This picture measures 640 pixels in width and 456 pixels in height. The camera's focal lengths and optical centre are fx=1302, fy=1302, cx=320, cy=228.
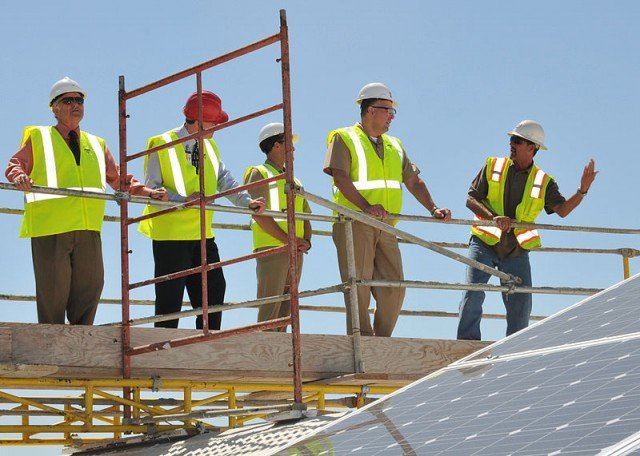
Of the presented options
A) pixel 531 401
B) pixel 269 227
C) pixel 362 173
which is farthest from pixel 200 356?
pixel 531 401

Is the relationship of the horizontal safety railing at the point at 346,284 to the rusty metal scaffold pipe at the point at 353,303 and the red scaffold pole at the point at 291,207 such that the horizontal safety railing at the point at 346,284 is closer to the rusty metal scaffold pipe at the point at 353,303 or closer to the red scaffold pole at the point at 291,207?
the rusty metal scaffold pipe at the point at 353,303

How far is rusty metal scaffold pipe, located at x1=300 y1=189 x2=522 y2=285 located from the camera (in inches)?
360

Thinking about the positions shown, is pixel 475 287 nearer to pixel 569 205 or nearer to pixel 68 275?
pixel 569 205

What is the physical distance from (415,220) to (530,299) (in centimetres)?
147

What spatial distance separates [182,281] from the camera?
10.3 m

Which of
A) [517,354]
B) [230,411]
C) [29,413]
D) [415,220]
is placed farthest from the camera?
[415,220]

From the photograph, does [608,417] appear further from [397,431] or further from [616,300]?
[616,300]

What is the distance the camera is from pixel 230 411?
30.2 feet

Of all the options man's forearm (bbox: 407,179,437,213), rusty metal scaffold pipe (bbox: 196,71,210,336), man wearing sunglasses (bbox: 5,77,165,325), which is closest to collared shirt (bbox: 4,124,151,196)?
man wearing sunglasses (bbox: 5,77,165,325)

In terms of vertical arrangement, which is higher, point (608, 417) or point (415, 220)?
point (415, 220)

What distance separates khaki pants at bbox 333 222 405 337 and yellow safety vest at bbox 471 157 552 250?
44.3 inches

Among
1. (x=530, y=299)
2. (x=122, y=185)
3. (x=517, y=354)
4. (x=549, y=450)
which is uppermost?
(x=122, y=185)

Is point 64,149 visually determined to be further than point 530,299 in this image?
No

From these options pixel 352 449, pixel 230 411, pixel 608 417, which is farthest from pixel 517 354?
pixel 230 411
